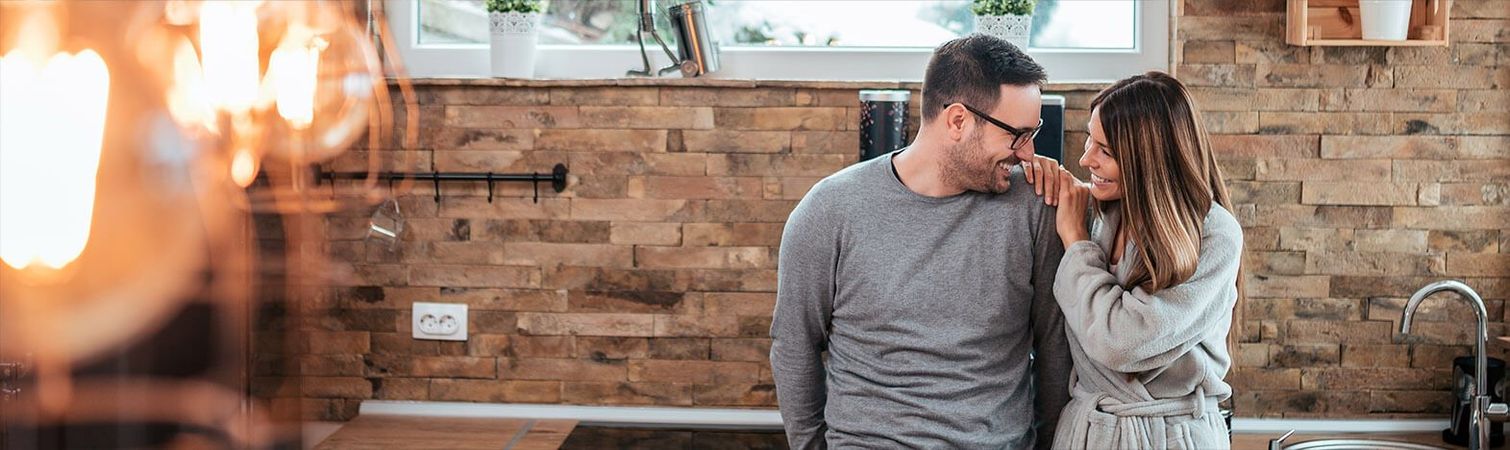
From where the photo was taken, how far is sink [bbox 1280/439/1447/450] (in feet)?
7.52

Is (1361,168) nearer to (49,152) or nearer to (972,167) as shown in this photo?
(972,167)

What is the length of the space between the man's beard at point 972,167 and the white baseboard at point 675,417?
32.7 inches

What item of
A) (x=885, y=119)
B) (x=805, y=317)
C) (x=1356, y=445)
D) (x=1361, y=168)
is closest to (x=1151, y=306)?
(x=805, y=317)

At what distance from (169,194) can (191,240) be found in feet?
0.46

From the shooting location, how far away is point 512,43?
8.25 ft

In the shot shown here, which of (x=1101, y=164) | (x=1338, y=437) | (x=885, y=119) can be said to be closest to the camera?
(x=1101, y=164)

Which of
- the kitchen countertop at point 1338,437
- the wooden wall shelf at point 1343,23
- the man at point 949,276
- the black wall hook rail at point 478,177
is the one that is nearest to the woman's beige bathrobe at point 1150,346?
the man at point 949,276

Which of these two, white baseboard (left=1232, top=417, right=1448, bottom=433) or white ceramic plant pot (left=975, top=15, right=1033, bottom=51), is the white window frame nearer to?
white ceramic plant pot (left=975, top=15, right=1033, bottom=51)

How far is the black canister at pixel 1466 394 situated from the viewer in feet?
7.66

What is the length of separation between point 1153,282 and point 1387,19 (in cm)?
103

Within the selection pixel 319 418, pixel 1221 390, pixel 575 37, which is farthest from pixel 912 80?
pixel 319 418

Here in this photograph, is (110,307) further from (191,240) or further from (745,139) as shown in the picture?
(745,139)

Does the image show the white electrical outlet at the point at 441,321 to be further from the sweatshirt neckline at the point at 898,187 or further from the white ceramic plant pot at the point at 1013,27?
the white ceramic plant pot at the point at 1013,27

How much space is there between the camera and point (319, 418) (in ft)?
8.38
